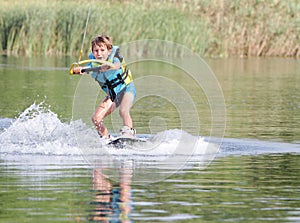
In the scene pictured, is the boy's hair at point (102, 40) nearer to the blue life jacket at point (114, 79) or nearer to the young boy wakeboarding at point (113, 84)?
the young boy wakeboarding at point (113, 84)

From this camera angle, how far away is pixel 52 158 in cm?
1171

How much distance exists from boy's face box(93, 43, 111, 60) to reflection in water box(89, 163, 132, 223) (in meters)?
2.19

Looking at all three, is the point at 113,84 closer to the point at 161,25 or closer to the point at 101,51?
the point at 101,51

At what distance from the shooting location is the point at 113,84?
12875 mm

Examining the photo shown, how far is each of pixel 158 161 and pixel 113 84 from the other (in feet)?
5.32

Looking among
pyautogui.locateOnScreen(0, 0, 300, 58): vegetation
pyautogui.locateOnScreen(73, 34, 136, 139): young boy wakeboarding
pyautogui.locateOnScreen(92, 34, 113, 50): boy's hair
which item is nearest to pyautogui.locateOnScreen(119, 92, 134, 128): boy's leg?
pyautogui.locateOnScreen(73, 34, 136, 139): young boy wakeboarding

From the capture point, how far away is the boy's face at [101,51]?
41.0 feet

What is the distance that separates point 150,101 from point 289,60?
52.2 ft

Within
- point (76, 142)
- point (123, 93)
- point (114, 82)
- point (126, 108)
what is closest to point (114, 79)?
point (114, 82)

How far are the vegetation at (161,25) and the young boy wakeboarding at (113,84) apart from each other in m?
21.1

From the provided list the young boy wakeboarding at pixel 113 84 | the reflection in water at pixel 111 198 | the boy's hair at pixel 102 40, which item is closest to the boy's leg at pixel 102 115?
the young boy wakeboarding at pixel 113 84

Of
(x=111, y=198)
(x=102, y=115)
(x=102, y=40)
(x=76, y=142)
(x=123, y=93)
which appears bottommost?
(x=111, y=198)

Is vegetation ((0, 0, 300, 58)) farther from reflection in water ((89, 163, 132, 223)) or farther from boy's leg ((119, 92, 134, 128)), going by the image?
reflection in water ((89, 163, 132, 223))

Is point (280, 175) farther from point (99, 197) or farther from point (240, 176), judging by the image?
point (99, 197)
